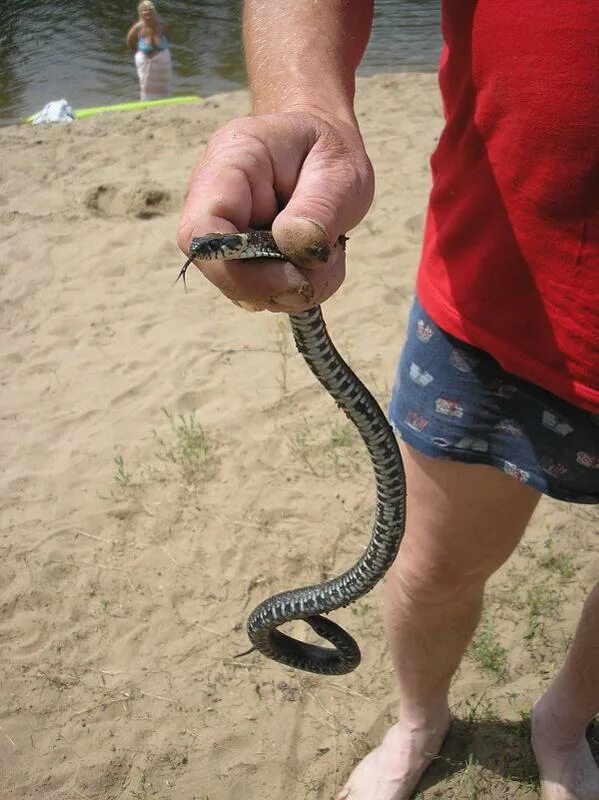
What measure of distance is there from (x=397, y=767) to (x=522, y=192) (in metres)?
1.82

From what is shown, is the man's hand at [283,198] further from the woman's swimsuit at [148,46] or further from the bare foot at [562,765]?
the woman's swimsuit at [148,46]

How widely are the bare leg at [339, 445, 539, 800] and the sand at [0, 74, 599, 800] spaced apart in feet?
0.56

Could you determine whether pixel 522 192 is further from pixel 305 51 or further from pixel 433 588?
pixel 433 588

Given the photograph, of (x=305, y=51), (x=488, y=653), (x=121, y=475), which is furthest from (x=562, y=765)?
(x=121, y=475)

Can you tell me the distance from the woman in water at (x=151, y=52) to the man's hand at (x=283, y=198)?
1007 cm

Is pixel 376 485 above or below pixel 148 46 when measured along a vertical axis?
above

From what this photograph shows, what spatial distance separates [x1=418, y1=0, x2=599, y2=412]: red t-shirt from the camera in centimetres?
145

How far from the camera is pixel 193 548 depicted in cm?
348

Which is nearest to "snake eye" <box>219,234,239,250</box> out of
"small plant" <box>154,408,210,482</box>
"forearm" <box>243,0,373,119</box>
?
"forearm" <box>243,0,373,119</box>

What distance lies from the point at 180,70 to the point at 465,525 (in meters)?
12.8

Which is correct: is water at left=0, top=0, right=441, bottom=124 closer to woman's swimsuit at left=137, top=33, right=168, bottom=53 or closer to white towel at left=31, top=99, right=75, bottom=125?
woman's swimsuit at left=137, top=33, right=168, bottom=53

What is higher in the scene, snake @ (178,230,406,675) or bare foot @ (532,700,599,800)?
snake @ (178,230,406,675)

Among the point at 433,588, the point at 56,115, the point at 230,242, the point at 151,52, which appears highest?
the point at 230,242

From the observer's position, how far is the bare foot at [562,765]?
2.41 m
